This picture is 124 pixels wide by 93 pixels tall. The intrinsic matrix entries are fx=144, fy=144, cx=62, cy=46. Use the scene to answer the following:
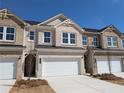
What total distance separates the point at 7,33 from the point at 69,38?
28.3ft

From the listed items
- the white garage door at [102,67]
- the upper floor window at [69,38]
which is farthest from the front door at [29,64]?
the white garage door at [102,67]

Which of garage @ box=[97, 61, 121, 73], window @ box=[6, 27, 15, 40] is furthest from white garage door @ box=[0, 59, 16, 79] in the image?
garage @ box=[97, 61, 121, 73]

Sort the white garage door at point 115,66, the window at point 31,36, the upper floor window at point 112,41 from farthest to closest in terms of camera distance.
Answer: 1. the upper floor window at point 112,41
2. the white garage door at point 115,66
3. the window at point 31,36

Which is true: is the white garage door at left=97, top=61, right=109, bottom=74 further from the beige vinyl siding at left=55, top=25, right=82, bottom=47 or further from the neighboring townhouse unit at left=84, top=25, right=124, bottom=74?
the beige vinyl siding at left=55, top=25, right=82, bottom=47

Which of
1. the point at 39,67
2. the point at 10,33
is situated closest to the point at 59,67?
the point at 39,67

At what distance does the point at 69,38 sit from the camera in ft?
70.1

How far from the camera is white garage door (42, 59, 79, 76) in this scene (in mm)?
18656

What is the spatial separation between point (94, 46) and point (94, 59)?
350 cm

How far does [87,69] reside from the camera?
2259 cm

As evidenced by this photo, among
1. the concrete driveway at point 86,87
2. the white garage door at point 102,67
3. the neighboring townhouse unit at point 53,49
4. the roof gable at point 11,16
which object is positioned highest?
the roof gable at point 11,16

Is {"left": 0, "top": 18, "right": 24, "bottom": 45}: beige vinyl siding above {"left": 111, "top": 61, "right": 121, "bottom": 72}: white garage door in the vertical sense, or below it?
above

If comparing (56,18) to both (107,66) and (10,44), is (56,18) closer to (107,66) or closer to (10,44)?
(10,44)

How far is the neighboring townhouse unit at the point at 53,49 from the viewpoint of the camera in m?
17.0

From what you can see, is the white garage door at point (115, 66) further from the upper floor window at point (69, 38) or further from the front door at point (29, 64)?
the front door at point (29, 64)
